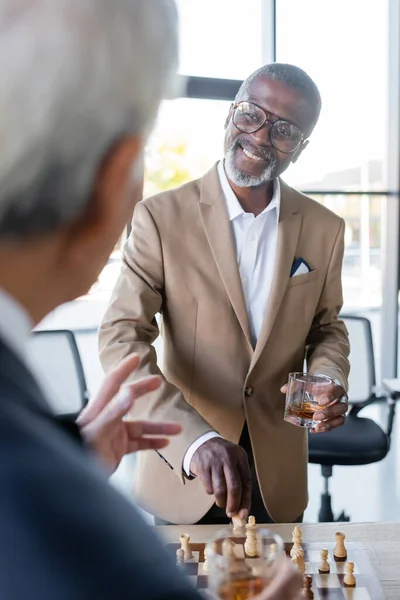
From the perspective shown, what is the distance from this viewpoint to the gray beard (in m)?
1.89

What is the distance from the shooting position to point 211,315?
1829mm

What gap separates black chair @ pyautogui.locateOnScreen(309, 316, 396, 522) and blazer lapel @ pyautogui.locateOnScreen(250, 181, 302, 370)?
1.50 metres

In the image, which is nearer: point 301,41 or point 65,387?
point 65,387

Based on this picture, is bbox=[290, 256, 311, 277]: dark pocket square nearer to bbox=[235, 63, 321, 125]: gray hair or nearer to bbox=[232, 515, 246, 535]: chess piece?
bbox=[235, 63, 321, 125]: gray hair

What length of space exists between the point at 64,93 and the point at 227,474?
1104 mm

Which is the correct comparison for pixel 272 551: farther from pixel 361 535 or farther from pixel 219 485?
pixel 361 535

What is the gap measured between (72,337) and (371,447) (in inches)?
66.3

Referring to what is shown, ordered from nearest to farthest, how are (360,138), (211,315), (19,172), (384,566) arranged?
(19,172), (384,566), (211,315), (360,138)

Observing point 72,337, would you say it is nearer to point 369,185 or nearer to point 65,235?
point 65,235

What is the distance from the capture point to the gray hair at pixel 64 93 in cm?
48

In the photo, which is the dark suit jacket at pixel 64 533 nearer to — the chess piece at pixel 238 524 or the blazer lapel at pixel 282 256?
the chess piece at pixel 238 524

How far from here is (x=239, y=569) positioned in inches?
32.2

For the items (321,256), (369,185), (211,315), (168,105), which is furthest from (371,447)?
(369,185)

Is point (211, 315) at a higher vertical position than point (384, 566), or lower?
higher
